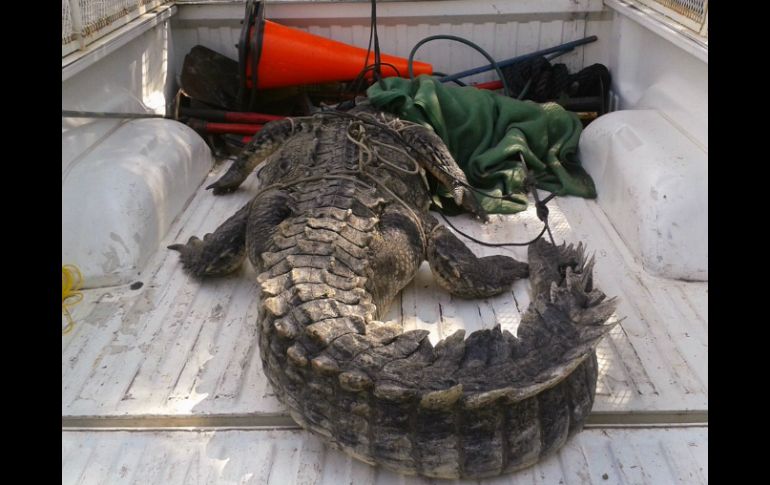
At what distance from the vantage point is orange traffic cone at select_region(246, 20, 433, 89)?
11.7 feet

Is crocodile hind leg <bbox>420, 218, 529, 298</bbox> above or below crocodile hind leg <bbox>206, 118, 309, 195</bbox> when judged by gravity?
below

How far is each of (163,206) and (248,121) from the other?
97 centimetres

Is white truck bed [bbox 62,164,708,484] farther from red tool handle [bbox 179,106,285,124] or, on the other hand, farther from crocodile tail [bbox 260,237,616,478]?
red tool handle [bbox 179,106,285,124]

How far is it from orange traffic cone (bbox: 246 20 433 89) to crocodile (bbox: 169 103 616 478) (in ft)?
4.33

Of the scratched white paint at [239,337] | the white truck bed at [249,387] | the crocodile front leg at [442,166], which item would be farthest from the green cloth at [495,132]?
the white truck bed at [249,387]

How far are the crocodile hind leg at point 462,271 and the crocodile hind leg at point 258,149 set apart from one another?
3.64 feet

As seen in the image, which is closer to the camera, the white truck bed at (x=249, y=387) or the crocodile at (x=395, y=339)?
the crocodile at (x=395, y=339)

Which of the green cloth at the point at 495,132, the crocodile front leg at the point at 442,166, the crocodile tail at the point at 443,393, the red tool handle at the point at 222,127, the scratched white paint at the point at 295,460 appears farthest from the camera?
the red tool handle at the point at 222,127

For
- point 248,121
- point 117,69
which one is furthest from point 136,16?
point 248,121

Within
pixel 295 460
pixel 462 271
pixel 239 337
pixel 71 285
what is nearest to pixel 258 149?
pixel 71 285

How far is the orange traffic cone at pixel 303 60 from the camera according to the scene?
3.58 metres

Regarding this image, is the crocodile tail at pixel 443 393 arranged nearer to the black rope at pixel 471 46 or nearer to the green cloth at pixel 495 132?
the green cloth at pixel 495 132

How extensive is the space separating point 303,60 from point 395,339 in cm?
246

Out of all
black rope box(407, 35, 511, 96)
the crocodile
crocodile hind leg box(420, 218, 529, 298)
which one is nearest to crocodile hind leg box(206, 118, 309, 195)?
the crocodile
